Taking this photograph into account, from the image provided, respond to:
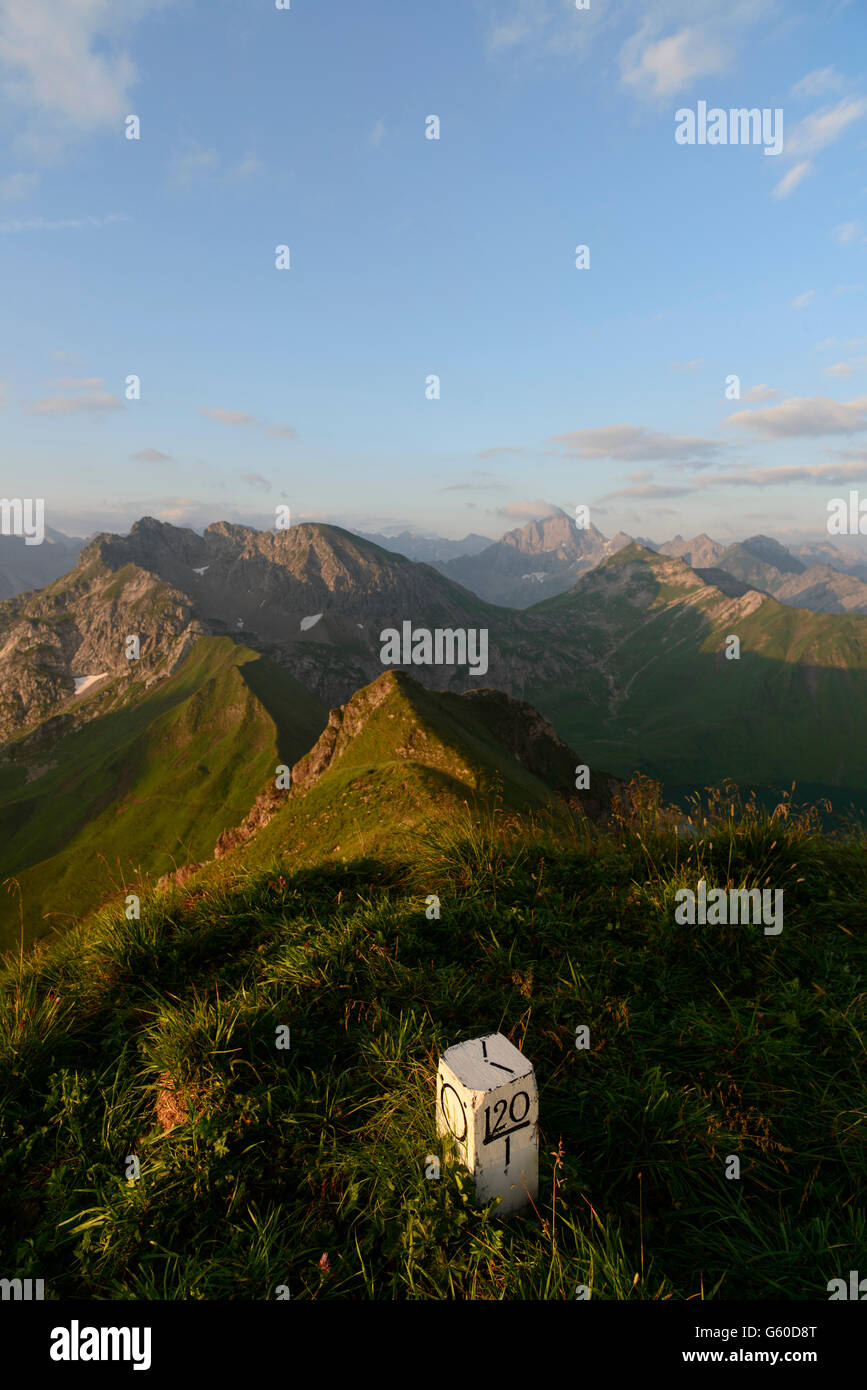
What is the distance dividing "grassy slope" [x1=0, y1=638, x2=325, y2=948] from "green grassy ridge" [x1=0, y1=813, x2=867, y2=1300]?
328 feet

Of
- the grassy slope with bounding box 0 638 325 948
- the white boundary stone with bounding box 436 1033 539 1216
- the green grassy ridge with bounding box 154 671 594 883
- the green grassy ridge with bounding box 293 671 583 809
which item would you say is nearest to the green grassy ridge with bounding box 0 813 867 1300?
the white boundary stone with bounding box 436 1033 539 1216

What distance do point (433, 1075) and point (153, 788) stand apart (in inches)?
5724

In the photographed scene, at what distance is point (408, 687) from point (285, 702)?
354ft

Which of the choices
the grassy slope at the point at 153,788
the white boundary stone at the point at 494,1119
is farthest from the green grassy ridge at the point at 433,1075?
the grassy slope at the point at 153,788

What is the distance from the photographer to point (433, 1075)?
5.40m

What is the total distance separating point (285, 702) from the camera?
157 m

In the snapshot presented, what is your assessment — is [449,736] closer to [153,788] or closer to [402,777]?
[402,777]

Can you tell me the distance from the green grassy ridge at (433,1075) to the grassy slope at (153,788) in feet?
328

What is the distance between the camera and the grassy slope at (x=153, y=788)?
110 m

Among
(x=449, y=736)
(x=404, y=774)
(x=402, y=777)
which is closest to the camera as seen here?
(x=402, y=777)

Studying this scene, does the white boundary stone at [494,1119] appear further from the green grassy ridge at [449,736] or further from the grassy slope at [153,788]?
the grassy slope at [153,788]

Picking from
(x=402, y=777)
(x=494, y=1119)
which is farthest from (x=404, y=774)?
(x=494, y=1119)

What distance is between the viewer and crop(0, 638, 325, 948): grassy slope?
362ft
